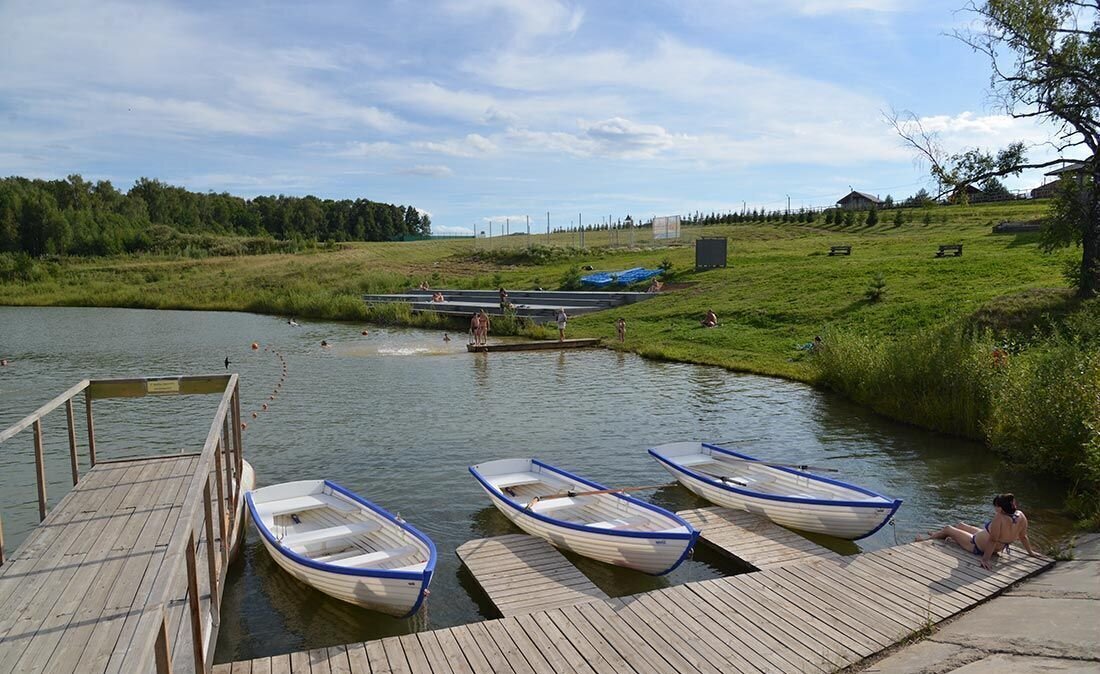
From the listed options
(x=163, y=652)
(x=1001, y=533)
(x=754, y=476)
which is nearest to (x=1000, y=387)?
(x=754, y=476)

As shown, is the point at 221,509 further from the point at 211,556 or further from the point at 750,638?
the point at 750,638

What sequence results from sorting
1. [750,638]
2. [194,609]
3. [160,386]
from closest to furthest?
[194,609]
[750,638]
[160,386]

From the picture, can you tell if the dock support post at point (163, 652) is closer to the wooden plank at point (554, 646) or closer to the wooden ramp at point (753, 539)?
the wooden plank at point (554, 646)

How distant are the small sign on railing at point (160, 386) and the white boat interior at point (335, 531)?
2235 mm

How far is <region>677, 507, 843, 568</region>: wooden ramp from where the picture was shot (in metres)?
10.7

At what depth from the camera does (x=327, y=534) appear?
10.8 m

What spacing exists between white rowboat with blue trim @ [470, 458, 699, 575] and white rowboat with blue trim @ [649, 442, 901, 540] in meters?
2.04

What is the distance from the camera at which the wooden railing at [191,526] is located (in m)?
4.25

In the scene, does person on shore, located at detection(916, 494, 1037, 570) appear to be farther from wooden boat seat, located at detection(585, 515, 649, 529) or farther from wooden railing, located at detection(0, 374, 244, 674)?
wooden railing, located at detection(0, 374, 244, 674)

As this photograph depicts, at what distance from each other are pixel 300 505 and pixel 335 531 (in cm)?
143

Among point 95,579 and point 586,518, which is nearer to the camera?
point 95,579

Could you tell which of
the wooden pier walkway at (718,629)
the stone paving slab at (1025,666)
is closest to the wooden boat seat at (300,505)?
the wooden pier walkway at (718,629)

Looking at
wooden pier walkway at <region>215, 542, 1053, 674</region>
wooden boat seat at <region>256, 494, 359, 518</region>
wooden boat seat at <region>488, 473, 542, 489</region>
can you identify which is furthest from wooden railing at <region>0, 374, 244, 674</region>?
wooden boat seat at <region>488, 473, 542, 489</region>

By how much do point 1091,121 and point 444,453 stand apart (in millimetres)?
18669
